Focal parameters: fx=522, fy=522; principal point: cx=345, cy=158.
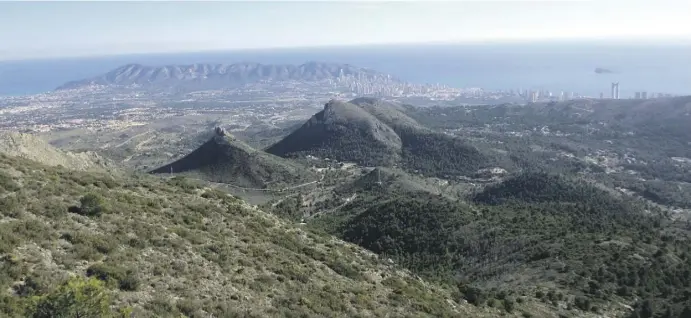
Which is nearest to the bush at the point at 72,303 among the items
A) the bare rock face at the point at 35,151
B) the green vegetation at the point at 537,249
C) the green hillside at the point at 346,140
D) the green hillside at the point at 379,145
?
the green vegetation at the point at 537,249

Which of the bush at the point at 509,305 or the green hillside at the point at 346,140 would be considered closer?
the bush at the point at 509,305

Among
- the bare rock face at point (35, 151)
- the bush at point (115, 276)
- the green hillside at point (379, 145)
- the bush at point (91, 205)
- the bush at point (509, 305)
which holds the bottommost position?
the green hillside at point (379, 145)

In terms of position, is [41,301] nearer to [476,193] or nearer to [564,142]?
[476,193]

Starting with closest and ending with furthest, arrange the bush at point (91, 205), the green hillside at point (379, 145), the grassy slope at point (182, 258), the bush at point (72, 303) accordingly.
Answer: the bush at point (72, 303) < the grassy slope at point (182, 258) < the bush at point (91, 205) < the green hillside at point (379, 145)

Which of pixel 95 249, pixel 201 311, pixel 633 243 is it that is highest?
pixel 95 249

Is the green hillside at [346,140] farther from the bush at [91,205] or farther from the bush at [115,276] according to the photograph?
the bush at [115,276]

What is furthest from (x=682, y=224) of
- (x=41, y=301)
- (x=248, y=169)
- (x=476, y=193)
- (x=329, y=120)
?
(x=329, y=120)

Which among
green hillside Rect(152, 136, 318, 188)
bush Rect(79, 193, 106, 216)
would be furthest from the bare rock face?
bush Rect(79, 193, 106, 216)
